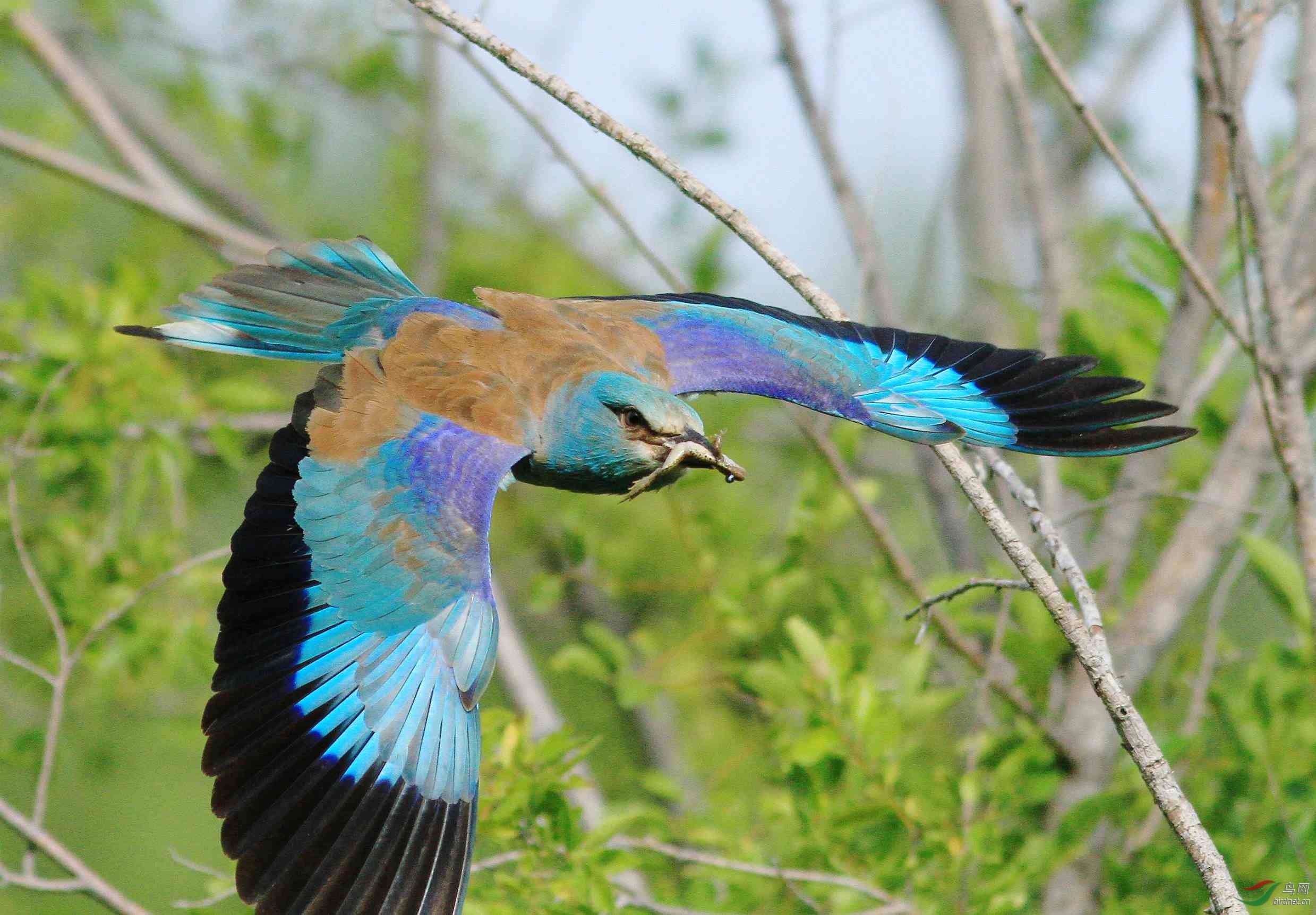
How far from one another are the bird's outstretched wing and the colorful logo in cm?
111

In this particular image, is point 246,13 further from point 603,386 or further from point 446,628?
point 446,628

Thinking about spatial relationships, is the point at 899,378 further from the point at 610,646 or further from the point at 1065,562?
the point at 1065,562

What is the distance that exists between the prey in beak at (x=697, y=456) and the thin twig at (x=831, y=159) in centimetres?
163

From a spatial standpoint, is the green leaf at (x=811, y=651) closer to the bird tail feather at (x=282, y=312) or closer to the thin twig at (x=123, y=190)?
the bird tail feather at (x=282, y=312)

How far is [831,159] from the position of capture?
4801mm

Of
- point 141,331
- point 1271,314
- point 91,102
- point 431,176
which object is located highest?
point 91,102

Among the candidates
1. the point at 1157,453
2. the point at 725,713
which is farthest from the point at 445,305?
the point at 725,713

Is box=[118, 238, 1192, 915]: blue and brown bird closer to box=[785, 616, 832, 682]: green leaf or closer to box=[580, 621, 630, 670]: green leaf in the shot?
box=[785, 616, 832, 682]: green leaf

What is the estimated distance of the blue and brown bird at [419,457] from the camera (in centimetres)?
250

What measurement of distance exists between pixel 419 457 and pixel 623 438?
0.50 meters

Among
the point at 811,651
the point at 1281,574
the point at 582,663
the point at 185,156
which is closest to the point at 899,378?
the point at 811,651

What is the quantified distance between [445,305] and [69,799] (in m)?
9.26

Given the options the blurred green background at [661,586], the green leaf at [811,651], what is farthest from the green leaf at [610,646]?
the green leaf at [811,651]

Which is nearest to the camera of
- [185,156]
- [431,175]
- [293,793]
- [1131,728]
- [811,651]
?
[1131,728]
